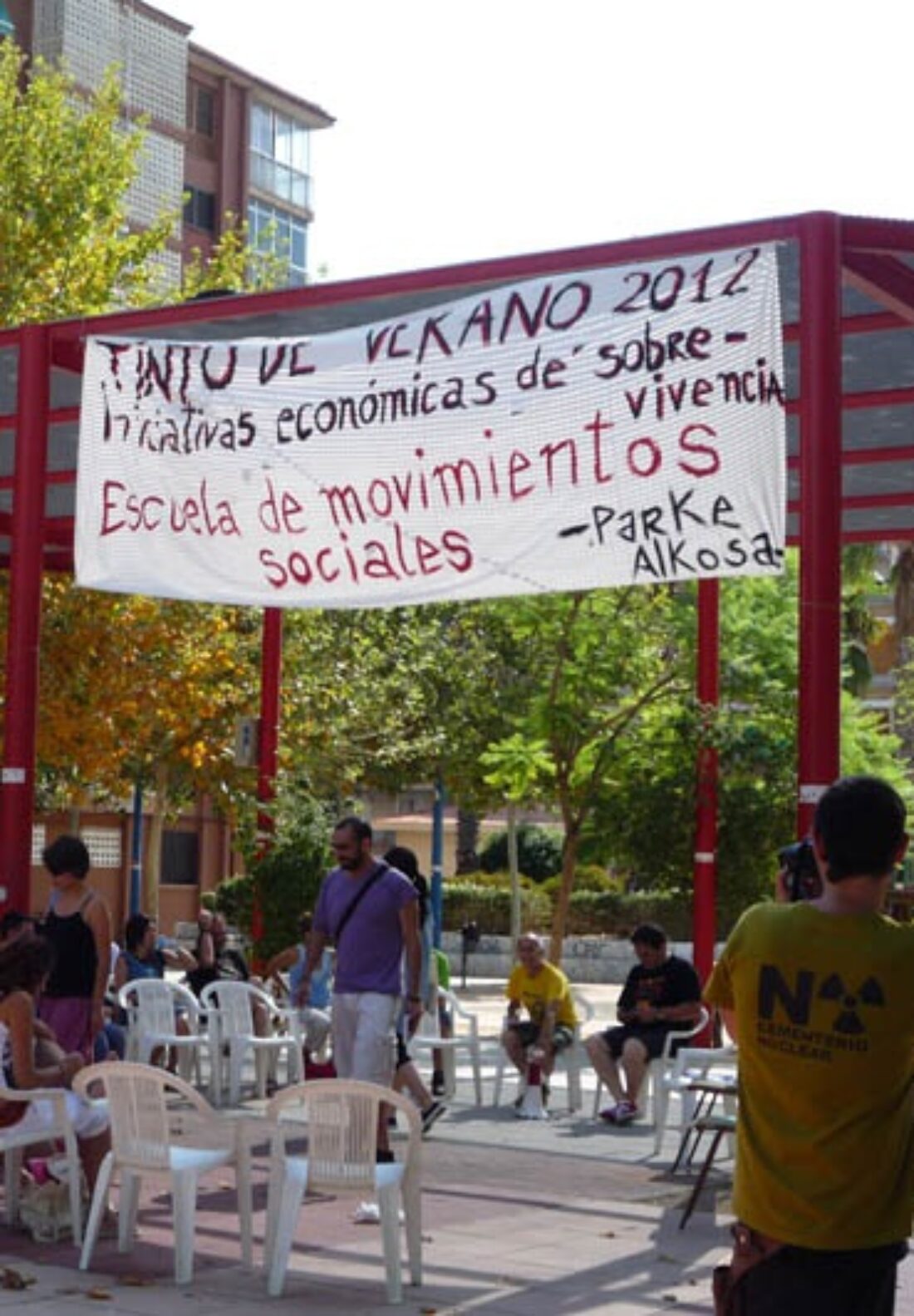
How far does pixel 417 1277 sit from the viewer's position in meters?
8.30

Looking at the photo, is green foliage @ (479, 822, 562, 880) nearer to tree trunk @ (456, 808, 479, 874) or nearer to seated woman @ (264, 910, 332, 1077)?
tree trunk @ (456, 808, 479, 874)

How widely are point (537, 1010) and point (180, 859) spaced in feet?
113

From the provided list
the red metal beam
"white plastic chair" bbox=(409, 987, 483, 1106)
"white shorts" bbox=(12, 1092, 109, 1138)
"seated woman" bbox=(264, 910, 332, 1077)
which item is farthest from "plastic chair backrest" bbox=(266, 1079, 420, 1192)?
"seated woman" bbox=(264, 910, 332, 1077)

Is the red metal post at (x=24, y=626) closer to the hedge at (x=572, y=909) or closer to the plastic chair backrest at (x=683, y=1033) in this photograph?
the plastic chair backrest at (x=683, y=1033)

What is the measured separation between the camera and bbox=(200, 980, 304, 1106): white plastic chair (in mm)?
14602

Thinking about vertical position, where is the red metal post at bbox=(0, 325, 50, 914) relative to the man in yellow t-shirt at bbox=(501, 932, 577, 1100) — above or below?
above

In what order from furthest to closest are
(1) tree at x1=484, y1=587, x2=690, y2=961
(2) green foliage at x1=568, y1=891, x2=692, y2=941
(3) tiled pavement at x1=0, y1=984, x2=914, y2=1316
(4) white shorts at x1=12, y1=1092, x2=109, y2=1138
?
(2) green foliage at x1=568, y1=891, x2=692, y2=941
(1) tree at x1=484, y1=587, x2=690, y2=961
(4) white shorts at x1=12, y1=1092, x2=109, y2=1138
(3) tiled pavement at x1=0, y1=984, x2=914, y2=1316

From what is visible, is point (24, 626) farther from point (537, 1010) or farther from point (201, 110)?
point (201, 110)

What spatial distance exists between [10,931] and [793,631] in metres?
19.1

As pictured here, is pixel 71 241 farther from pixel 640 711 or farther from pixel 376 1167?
pixel 376 1167

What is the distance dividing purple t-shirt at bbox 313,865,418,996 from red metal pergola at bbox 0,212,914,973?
1883 mm

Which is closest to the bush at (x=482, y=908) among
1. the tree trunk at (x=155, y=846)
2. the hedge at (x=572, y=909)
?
the hedge at (x=572, y=909)

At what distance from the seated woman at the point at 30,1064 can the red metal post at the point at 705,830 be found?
21.7 feet

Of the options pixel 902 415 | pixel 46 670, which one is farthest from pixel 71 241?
pixel 902 415
